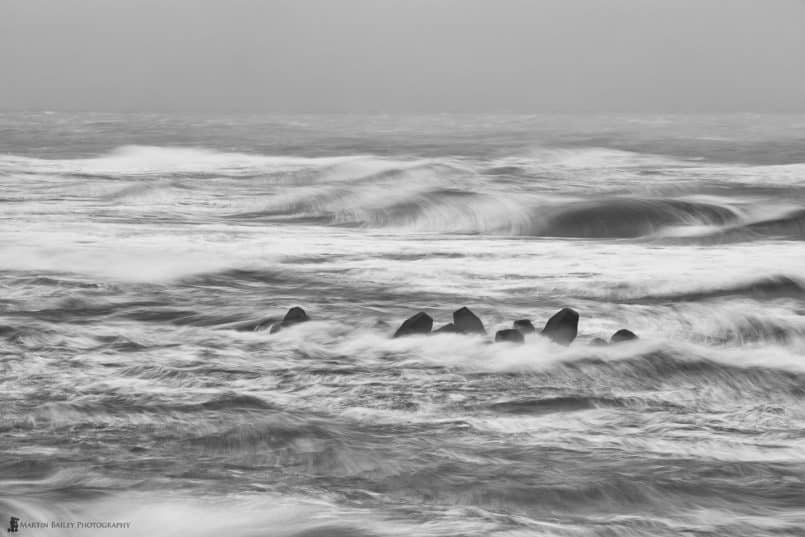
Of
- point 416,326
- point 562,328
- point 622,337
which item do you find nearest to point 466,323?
point 416,326

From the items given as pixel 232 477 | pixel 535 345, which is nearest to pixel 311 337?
pixel 535 345

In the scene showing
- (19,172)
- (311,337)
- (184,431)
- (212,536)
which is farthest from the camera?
(19,172)

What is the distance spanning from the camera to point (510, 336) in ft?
29.7

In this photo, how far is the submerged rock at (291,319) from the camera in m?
9.80

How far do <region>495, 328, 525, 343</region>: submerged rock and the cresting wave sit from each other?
10.8m

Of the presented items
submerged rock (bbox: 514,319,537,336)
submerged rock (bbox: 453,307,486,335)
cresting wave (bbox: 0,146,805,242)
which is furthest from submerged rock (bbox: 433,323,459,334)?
cresting wave (bbox: 0,146,805,242)

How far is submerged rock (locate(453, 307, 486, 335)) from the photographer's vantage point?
9.40 metres

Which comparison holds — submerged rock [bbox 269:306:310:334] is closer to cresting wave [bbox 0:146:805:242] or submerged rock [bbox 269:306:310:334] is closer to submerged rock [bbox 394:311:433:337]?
submerged rock [bbox 394:311:433:337]

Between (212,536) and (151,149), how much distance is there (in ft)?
145

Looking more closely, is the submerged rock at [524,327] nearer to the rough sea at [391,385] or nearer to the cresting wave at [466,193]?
the rough sea at [391,385]

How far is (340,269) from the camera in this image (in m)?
14.3

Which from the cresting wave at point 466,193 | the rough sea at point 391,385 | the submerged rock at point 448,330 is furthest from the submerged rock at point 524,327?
the cresting wave at point 466,193

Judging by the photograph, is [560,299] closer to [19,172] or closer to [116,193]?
[116,193]

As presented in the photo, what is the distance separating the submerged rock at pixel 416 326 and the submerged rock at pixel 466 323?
24 centimetres
